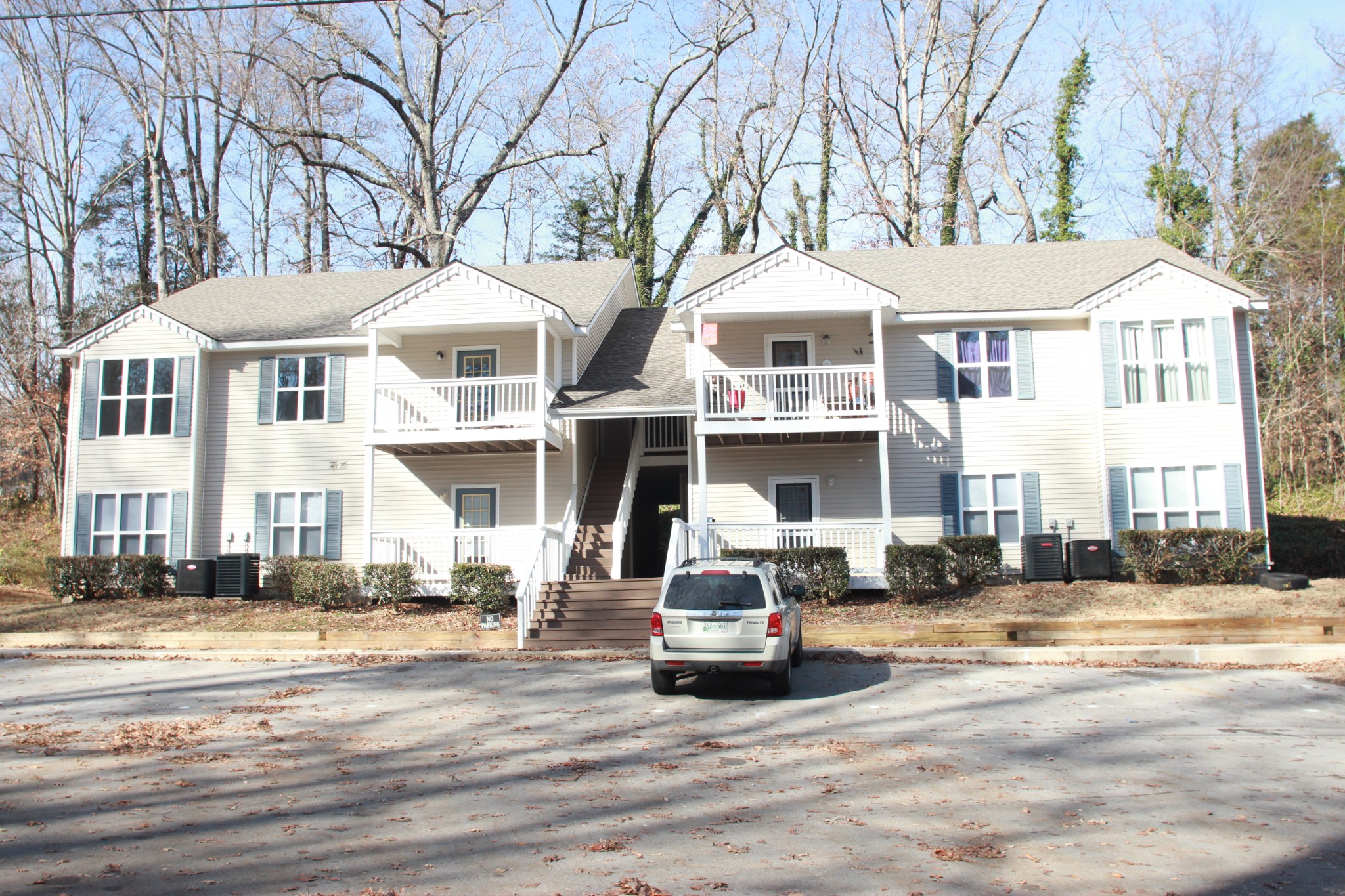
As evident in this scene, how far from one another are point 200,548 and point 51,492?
17.6 m

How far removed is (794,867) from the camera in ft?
17.9

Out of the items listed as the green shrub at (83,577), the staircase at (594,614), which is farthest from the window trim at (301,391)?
the staircase at (594,614)

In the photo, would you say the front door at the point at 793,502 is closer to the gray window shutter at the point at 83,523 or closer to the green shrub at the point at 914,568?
the green shrub at the point at 914,568

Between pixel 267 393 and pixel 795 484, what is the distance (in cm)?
1204

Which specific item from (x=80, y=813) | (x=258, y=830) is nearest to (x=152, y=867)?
(x=258, y=830)

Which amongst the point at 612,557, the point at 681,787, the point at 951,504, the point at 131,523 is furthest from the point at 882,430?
the point at 131,523

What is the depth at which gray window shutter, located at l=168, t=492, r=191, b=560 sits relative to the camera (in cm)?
2127

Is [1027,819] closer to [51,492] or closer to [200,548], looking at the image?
[200,548]

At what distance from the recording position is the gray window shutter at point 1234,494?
19.1 meters

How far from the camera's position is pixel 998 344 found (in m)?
20.7

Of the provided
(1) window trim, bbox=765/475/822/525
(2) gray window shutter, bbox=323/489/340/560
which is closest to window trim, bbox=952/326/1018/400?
(1) window trim, bbox=765/475/822/525

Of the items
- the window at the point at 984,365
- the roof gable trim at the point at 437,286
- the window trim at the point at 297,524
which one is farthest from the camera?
the window trim at the point at 297,524

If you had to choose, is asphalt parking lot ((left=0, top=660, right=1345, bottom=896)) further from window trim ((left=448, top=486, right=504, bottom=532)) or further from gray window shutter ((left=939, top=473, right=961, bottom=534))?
window trim ((left=448, top=486, right=504, bottom=532))

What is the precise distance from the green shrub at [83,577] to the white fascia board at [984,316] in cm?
1738
